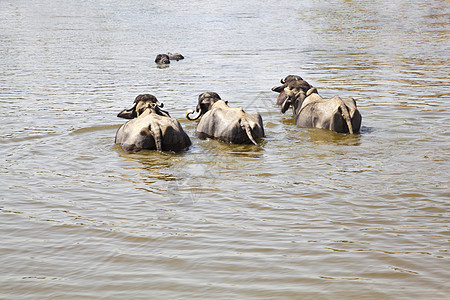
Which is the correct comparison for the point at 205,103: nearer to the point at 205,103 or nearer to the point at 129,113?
the point at 205,103

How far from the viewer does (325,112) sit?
1144 centimetres

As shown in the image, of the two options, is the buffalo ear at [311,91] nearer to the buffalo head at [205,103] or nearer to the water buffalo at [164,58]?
the buffalo head at [205,103]

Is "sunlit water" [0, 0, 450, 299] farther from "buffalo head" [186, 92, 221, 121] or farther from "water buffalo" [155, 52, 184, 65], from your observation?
"water buffalo" [155, 52, 184, 65]

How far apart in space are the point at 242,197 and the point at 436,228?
2.26 m

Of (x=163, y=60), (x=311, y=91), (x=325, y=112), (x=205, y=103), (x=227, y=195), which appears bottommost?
(x=227, y=195)

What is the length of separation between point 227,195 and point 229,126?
125 inches

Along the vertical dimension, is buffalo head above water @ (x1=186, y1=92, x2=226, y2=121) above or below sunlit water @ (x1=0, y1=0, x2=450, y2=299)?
above

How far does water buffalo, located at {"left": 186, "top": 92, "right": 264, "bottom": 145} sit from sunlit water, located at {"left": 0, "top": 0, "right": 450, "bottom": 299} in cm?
23

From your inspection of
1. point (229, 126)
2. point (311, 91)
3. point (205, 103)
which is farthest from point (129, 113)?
point (311, 91)

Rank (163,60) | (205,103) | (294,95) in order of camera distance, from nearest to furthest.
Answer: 1. (205,103)
2. (294,95)
3. (163,60)

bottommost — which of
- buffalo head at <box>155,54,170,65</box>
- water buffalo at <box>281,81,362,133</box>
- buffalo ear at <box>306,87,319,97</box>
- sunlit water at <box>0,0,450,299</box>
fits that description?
sunlit water at <box>0,0,450,299</box>

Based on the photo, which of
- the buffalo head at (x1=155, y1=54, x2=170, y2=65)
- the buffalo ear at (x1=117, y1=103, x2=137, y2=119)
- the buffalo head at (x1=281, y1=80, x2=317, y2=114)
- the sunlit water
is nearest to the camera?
the sunlit water

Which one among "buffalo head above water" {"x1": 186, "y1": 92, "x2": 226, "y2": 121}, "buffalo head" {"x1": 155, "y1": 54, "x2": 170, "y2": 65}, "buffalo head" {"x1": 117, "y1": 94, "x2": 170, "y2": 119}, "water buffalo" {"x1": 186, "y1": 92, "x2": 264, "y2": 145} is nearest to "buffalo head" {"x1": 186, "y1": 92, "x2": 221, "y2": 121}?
"buffalo head above water" {"x1": 186, "y1": 92, "x2": 226, "y2": 121}

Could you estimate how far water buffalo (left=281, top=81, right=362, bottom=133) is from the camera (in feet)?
36.4
